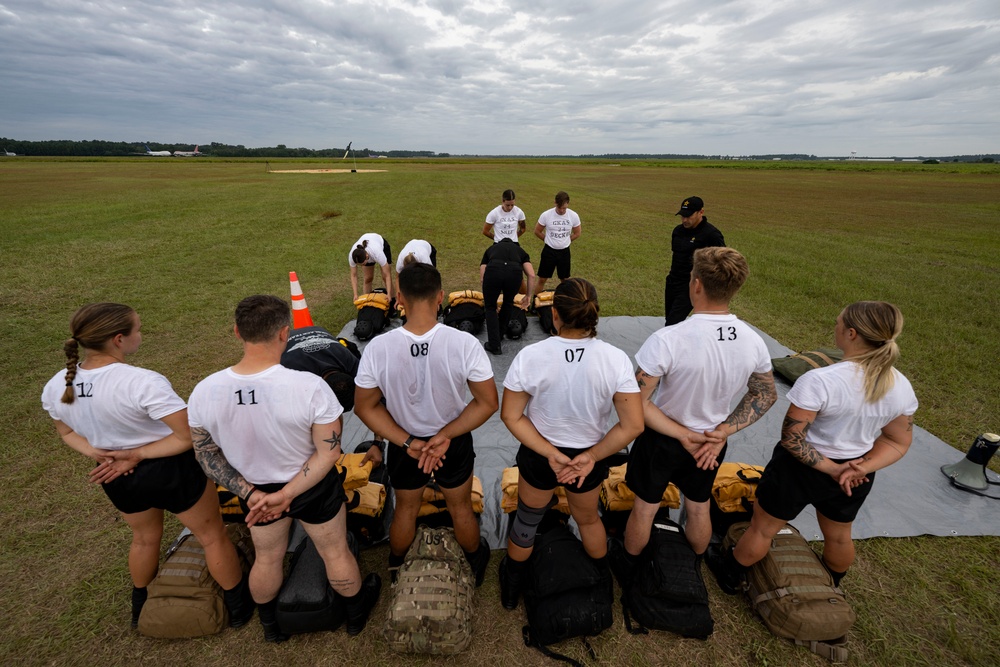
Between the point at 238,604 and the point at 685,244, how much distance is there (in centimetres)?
655

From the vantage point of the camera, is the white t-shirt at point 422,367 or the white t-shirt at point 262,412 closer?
the white t-shirt at point 262,412

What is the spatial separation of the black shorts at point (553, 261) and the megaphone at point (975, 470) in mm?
6091

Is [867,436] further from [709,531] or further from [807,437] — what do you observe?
[709,531]

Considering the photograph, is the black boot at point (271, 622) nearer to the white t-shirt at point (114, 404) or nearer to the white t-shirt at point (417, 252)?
the white t-shirt at point (114, 404)

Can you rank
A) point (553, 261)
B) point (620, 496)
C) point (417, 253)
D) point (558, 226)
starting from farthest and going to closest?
point (553, 261) → point (558, 226) → point (417, 253) → point (620, 496)

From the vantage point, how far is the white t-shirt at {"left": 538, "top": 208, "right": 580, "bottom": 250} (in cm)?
819

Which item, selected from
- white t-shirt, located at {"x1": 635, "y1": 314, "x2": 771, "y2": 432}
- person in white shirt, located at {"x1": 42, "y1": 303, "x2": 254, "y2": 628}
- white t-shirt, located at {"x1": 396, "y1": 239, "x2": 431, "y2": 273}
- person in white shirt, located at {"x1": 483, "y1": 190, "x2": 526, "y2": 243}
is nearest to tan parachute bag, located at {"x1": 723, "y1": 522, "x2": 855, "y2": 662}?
white t-shirt, located at {"x1": 635, "y1": 314, "x2": 771, "y2": 432}

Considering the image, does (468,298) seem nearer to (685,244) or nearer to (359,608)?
(685,244)

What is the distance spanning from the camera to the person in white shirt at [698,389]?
274 centimetres

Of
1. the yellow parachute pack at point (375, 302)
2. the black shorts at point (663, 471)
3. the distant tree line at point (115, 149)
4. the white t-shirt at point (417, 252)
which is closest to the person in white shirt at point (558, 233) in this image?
the white t-shirt at point (417, 252)

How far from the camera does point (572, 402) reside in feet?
8.62

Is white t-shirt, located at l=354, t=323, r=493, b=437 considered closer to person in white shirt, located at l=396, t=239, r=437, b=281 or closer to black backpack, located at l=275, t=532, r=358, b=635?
black backpack, located at l=275, t=532, r=358, b=635

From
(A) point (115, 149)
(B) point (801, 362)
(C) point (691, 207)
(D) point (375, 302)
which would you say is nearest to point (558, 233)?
(C) point (691, 207)

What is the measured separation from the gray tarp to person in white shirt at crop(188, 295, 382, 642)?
5.69 feet
